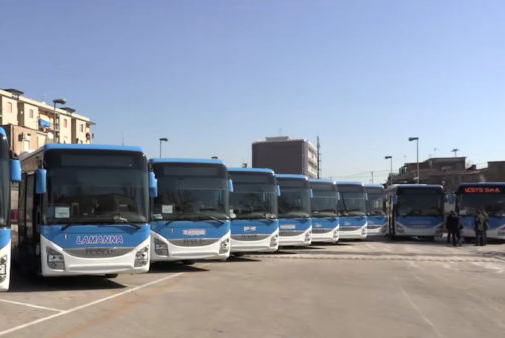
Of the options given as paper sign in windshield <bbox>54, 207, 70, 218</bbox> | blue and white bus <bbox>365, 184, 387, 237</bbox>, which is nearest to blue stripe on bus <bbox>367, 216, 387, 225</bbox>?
blue and white bus <bbox>365, 184, 387, 237</bbox>

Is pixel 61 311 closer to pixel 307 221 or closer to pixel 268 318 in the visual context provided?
pixel 268 318

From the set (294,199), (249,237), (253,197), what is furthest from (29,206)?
(294,199)

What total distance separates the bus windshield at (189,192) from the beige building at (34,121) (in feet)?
202

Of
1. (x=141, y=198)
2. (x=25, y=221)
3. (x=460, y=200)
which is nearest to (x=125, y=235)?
(x=141, y=198)

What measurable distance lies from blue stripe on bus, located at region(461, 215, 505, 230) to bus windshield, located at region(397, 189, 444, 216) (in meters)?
1.63

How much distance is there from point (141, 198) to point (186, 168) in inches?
125

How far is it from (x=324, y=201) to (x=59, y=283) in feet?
49.7

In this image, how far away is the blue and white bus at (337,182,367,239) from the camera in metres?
29.0

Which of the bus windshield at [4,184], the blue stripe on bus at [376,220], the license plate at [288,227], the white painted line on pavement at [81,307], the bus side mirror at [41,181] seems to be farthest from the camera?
the blue stripe on bus at [376,220]

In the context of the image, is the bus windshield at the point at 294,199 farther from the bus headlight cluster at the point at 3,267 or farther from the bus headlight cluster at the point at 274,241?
the bus headlight cluster at the point at 3,267

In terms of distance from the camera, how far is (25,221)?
13.7 metres

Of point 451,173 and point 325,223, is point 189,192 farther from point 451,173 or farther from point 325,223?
point 451,173

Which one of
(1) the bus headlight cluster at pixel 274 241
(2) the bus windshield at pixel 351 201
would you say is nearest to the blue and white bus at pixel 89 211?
(1) the bus headlight cluster at pixel 274 241

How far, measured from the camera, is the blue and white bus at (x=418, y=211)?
31.6 metres
